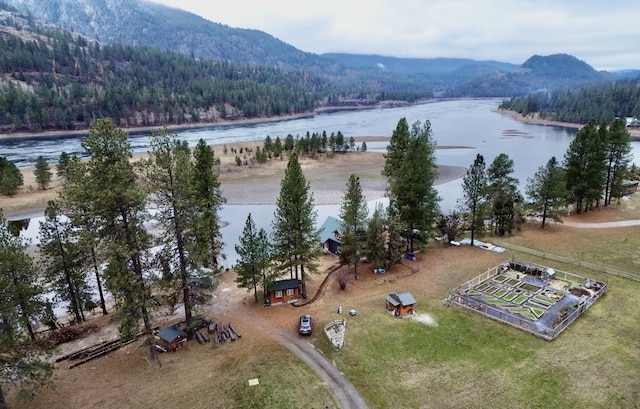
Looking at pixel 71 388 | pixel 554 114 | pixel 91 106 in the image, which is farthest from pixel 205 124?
pixel 71 388

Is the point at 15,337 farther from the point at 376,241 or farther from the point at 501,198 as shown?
the point at 501,198

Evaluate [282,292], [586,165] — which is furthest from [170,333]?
[586,165]

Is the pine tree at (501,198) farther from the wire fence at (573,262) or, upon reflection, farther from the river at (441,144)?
the river at (441,144)

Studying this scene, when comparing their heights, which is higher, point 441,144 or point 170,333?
point 170,333

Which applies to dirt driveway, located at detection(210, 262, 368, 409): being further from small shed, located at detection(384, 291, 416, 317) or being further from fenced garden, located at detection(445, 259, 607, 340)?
fenced garden, located at detection(445, 259, 607, 340)

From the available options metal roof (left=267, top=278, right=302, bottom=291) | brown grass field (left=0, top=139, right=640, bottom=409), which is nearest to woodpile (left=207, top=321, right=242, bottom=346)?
brown grass field (left=0, top=139, right=640, bottom=409)
